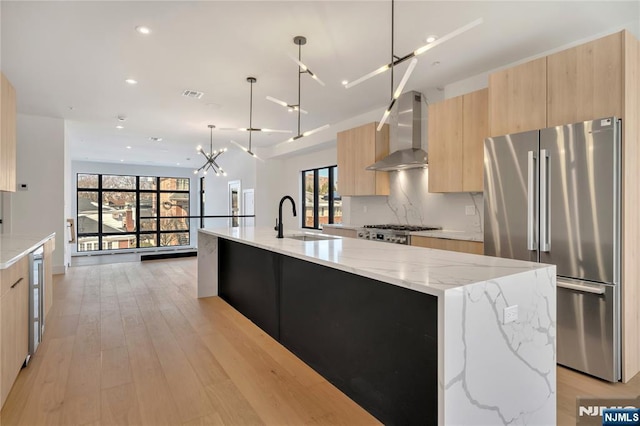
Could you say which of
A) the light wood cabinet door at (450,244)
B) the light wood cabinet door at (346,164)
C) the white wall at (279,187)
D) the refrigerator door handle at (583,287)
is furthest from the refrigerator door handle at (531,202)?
the white wall at (279,187)

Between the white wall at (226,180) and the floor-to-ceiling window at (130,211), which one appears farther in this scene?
the floor-to-ceiling window at (130,211)

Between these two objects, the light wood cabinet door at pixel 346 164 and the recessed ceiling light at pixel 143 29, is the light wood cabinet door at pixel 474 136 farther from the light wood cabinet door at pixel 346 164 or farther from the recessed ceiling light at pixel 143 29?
the recessed ceiling light at pixel 143 29

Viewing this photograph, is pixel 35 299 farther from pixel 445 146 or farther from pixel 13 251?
pixel 445 146

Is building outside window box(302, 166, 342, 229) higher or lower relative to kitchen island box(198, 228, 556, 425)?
higher

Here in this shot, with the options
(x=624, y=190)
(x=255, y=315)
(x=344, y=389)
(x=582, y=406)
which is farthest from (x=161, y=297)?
(x=624, y=190)

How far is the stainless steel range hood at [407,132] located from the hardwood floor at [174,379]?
2.77m

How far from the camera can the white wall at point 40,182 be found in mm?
5715

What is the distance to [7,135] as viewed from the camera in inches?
133

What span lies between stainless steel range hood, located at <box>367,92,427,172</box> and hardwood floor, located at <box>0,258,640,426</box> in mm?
2773

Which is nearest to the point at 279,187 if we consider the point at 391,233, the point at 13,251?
the point at 391,233

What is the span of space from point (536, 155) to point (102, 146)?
9.50 metres

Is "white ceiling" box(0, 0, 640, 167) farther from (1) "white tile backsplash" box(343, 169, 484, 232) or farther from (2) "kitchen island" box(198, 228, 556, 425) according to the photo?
(2) "kitchen island" box(198, 228, 556, 425)

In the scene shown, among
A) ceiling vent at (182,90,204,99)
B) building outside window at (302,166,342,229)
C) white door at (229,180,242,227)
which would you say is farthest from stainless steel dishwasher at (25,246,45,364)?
white door at (229,180,242,227)

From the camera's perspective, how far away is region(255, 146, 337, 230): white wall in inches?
336
